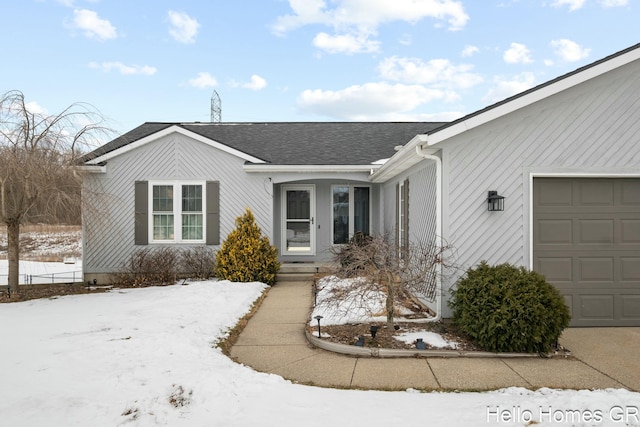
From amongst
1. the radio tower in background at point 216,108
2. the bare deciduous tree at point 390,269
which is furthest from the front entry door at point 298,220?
the radio tower in background at point 216,108

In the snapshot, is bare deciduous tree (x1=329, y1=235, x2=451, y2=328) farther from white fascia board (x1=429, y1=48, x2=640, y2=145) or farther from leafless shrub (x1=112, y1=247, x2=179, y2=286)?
leafless shrub (x1=112, y1=247, x2=179, y2=286)

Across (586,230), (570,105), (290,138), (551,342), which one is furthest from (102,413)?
(290,138)

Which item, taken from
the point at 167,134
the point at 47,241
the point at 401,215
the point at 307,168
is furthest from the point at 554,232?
the point at 47,241

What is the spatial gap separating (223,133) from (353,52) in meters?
7.99

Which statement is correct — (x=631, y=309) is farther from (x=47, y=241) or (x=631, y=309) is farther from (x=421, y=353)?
(x=47, y=241)

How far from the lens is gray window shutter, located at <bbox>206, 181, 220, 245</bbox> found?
33.2 ft

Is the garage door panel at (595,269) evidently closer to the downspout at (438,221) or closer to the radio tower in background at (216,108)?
the downspout at (438,221)

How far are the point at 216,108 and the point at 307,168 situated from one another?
10838mm

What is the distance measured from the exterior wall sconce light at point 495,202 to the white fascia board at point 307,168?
476cm

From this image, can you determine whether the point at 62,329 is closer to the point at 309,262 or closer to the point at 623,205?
the point at 309,262

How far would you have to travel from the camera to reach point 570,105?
18.9 feet

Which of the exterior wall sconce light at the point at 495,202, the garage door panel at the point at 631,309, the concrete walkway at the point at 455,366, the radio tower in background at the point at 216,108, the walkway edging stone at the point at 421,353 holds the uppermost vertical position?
the radio tower in background at the point at 216,108

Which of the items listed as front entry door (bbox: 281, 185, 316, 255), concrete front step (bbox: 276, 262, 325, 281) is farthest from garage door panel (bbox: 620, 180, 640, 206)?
front entry door (bbox: 281, 185, 316, 255)

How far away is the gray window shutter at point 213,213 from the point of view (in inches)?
399
